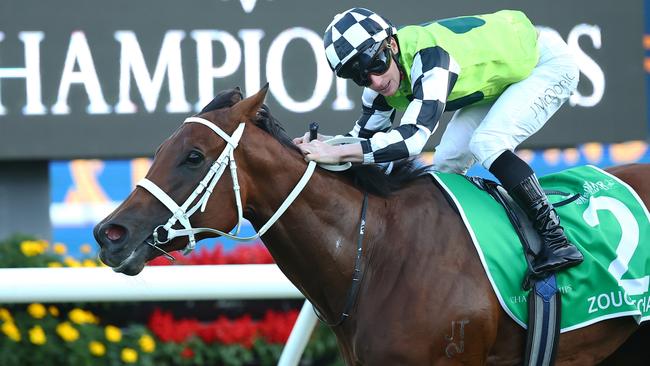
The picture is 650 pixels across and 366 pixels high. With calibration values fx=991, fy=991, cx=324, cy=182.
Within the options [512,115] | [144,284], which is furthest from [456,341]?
[144,284]

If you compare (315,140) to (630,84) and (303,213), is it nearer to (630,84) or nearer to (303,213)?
(303,213)

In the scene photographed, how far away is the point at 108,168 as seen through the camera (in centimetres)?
609

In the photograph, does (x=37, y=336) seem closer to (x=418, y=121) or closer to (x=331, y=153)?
(x=331, y=153)

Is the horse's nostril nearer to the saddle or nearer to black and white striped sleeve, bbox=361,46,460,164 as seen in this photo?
black and white striped sleeve, bbox=361,46,460,164

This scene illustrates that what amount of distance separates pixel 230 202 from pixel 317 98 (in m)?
2.12

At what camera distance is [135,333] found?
4.75 m

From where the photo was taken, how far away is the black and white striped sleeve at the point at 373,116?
12.2 feet

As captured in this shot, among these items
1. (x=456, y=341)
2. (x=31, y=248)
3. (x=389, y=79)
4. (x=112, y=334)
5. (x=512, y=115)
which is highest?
(x=389, y=79)

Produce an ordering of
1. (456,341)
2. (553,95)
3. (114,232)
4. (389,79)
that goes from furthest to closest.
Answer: (553,95) → (389,79) → (456,341) → (114,232)

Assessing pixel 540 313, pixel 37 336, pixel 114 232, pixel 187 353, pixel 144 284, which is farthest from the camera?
pixel 187 353

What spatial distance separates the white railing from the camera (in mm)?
4277

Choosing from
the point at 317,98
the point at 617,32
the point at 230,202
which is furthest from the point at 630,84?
the point at 230,202

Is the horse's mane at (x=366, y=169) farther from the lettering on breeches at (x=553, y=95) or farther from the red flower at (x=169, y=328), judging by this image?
the red flower at (x=169, y=328)

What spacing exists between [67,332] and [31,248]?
0.50m
